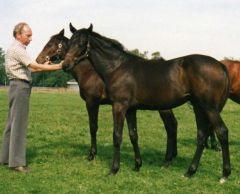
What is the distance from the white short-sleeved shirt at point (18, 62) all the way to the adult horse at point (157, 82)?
2.73ft

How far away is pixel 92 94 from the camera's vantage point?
32.1 feet

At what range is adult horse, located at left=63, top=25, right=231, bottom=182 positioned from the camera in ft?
24.3

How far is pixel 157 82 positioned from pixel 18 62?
2791 millimetres

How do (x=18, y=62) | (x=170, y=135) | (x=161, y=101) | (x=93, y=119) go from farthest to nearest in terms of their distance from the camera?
1. (x=93, y=119)
2. (x=170, y=135)
3. (x=18, y=62)
4. (x=161, y=101)

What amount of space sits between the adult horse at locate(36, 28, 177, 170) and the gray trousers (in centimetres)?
136

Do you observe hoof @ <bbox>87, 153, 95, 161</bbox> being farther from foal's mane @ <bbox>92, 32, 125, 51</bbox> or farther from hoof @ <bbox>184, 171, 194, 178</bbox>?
foal's mane @ <bbox>92, 32, 125, 51</bbox>

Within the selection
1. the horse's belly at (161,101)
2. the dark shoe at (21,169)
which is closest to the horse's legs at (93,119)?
the dark shoe at (21,169)

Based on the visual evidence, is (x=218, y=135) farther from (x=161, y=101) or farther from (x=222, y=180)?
(x=161, y=101)

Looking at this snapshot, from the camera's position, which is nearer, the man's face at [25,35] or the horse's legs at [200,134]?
the horse's legs at [200,134]

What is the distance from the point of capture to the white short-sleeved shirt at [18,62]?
792 centimetres

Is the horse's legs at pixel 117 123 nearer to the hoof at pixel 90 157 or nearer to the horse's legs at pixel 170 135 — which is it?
the horse's legs at pixel 170 135

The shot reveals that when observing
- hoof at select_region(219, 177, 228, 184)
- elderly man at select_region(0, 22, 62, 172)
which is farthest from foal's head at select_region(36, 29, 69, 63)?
hoof at select_region(219, 177, 228, 184)

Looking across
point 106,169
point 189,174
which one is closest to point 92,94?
point 106,169

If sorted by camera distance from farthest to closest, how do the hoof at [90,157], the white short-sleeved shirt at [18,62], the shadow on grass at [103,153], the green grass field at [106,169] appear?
the hoof at [90,157]
the shadow on grass at [103,153]
the white short-sleeved shirt at [18,62]
the green grass field at [106,169]
